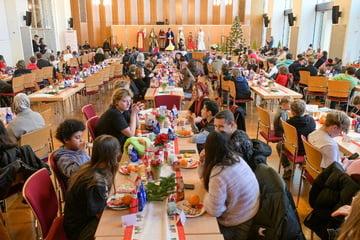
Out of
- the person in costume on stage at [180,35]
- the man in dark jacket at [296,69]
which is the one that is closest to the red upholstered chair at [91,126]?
the man in dark jacket at [296,69]

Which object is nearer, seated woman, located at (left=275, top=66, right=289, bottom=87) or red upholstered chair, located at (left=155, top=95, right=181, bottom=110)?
red upholstered chair, located at (left=155, top=95, right=181, bottom=110)

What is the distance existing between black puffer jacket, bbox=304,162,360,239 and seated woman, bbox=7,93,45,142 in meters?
3.42

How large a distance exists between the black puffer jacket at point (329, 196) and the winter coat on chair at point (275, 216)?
1.14 feet

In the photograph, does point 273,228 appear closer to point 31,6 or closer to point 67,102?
point 67,102

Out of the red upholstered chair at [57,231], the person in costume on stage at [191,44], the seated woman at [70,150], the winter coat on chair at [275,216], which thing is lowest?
the red upholstered chair at [57,231]

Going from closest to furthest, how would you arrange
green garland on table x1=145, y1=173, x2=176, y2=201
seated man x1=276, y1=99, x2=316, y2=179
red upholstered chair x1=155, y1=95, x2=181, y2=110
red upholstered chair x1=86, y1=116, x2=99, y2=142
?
1. green garland on table x1=145, y1=173, x2=176, y2=201
2. seated man x1=276, y1=99, x2=316, y2=179
3. red upholstered chair x1=86, y1=116, x2=99, y2=142
4. red upholstered chair x1=155, y1=95, x2=181, y2=110

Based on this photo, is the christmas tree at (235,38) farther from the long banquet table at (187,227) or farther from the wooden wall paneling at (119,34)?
the long banquet table at (187,227)

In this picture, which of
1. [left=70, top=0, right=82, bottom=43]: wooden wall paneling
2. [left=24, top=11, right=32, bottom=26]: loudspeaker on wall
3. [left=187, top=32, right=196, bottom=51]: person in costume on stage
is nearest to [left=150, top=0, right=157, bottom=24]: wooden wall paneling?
[left=187, top=32, right=196, bottom=51]: person in costume on stage

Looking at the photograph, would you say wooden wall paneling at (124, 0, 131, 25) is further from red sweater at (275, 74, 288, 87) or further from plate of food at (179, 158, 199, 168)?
plate of food at (179, 158, 199, 168)

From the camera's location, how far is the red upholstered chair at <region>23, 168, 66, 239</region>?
236 centimetres

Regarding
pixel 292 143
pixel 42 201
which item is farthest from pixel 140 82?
pixel 42 201

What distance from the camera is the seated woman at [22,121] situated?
4.10 meters

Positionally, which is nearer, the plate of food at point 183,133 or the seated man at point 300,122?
the plate of food at point 183,133

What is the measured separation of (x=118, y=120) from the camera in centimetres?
396
